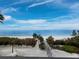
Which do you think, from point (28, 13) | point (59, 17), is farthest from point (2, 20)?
point (59, 17)

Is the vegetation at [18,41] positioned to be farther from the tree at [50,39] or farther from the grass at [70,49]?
the grass at [70,49]

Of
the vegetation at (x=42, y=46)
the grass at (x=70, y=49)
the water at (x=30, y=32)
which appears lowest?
the grass at (x=70, y=49)

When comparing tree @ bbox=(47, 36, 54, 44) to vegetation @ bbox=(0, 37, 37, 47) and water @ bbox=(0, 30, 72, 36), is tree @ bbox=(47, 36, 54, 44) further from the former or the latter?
vegetation @ bbox=(0, 37, 37, 47)

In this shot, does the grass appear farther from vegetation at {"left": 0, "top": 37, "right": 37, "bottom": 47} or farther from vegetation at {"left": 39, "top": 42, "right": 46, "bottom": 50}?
vegetation at {"left": 0, "top": 37, "right": 37, "bottom": 47}

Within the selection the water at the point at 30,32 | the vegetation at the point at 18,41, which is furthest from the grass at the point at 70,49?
the vegetation at the point at 18,41

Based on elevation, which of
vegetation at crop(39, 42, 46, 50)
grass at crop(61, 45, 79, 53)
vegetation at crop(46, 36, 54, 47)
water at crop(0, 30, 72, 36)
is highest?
water at crop(0, 30, 72, 36)

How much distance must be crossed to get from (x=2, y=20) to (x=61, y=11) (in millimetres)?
656

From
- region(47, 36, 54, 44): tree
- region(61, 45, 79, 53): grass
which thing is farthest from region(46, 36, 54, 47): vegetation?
region(61, 45, 79, 53): grass

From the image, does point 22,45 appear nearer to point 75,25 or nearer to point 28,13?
point 28,13

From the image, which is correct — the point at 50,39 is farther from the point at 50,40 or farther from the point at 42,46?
the point at 42,46

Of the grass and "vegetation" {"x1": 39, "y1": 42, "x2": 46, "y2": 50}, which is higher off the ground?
"vegetation" {"x1": 39, "y1": 42, "x2": 46, "y2": 50}

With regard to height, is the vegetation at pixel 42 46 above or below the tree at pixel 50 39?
below

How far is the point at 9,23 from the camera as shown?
2824 mm

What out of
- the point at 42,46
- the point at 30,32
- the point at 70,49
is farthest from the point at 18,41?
the point at 70,49
